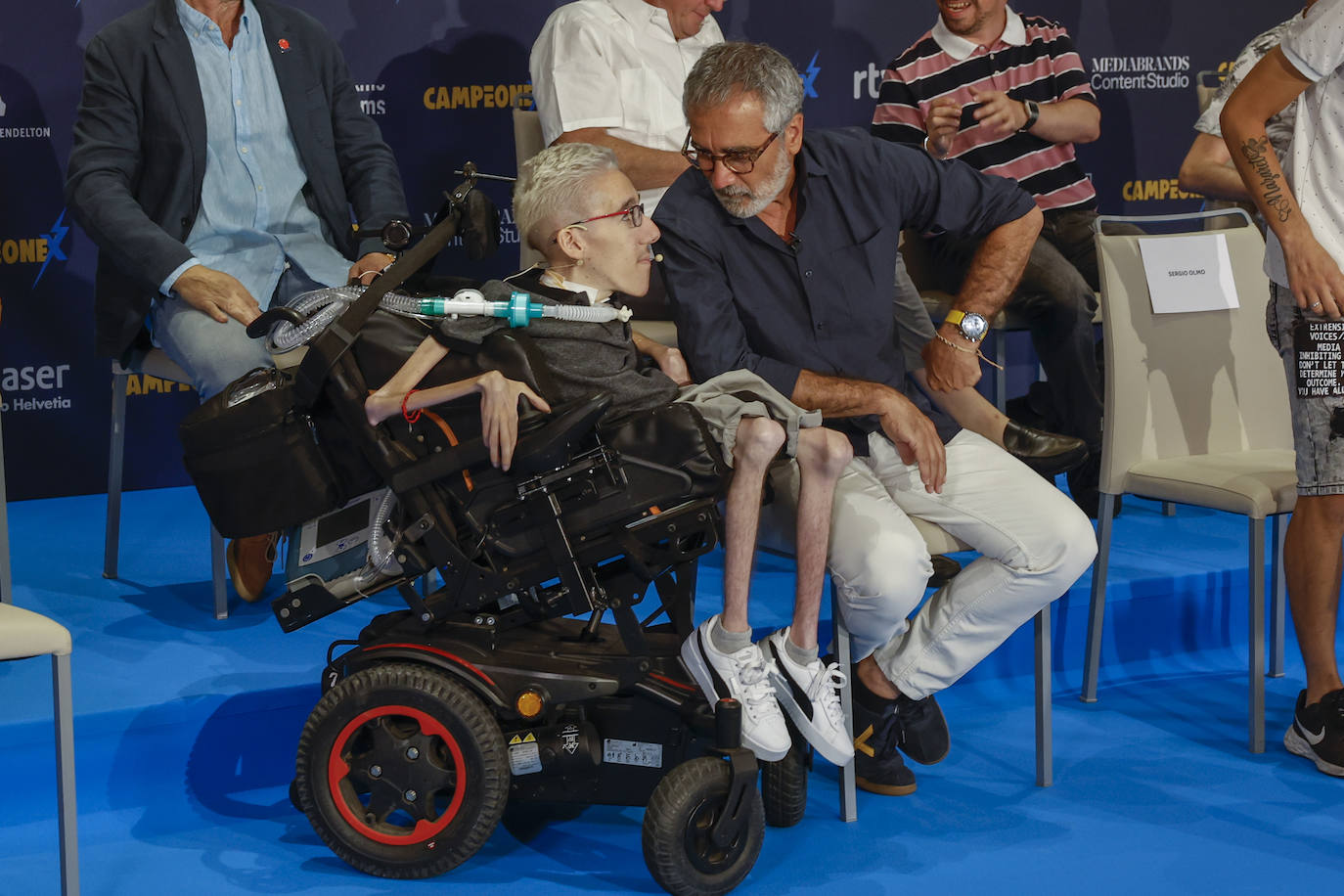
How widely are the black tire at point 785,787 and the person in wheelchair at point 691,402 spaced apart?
12cm

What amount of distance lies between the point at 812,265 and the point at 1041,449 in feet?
2.34

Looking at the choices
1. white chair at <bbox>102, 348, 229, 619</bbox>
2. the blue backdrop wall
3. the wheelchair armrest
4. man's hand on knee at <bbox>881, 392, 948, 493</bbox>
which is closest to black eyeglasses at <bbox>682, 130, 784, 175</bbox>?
man's hand on knee at <bbox>881, 392, 948, 493</bbox>

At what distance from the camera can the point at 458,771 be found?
246 centimetres

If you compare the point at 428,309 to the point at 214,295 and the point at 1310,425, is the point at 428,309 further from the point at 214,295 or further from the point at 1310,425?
the point at 1310,425

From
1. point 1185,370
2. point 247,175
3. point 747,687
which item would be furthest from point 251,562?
point 1185,370

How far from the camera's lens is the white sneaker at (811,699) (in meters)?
2.58

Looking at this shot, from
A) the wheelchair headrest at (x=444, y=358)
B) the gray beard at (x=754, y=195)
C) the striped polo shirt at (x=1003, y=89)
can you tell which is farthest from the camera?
the striped polo shirt at (x=1003, y=89)

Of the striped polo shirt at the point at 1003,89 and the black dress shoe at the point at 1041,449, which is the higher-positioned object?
the striped polo shirt at the point at 1003,89

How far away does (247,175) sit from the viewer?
353 cm

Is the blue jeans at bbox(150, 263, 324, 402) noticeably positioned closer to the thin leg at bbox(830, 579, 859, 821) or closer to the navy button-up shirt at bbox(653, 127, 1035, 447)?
the navy button-up shirt at bbox(653, 127, 1035, 447)

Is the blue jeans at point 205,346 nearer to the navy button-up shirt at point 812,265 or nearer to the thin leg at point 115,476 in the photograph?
the thin leg at point 115,476

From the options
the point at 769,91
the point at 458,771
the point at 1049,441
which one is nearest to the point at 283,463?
the point at 458,771

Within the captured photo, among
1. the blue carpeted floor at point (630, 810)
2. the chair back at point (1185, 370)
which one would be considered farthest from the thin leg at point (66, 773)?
the chair back at point (1185, 370)

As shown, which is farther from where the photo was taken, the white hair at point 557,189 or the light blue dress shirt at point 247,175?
the light blue dress shirt at point 247,175
